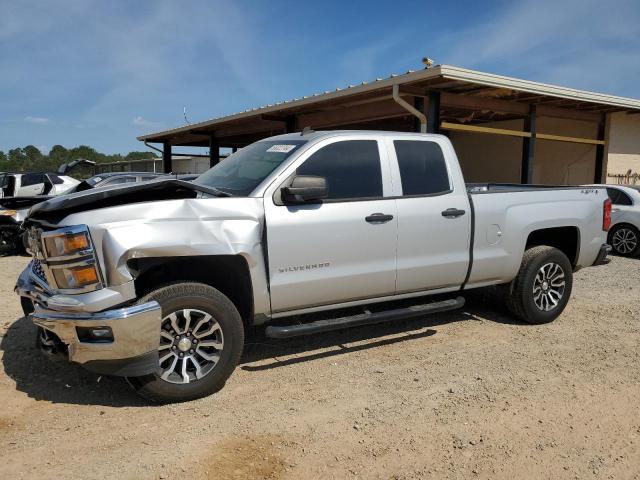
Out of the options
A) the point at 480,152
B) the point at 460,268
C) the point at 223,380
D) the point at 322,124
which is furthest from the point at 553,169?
the point at 223,380

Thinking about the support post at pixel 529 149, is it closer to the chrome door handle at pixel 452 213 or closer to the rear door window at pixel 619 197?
the rear door window at pixel 619 197

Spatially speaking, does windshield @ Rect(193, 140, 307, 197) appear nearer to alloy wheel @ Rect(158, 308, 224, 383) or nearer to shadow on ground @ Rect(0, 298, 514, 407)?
alloy wheel @ Rect(158, 308, 224, 383)

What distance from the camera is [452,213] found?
478 cm

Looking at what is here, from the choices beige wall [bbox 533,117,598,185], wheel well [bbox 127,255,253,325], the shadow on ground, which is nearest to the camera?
wheel well [bbox 127,255,253,325]

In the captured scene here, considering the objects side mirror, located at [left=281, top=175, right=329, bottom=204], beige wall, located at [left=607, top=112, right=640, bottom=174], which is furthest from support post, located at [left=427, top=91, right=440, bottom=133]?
side mirror, located at [left=281, top=175, right=329, bottom=204]

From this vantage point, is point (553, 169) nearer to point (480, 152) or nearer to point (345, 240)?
point (480, 152)

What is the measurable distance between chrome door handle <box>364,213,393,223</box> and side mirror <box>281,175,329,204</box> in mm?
546

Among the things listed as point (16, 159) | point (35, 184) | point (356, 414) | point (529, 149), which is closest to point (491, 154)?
point (529, 149)

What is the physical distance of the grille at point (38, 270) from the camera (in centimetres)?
377

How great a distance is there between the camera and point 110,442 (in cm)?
→ 316

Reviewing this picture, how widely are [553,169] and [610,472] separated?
1430 centimetres

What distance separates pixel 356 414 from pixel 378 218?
5.29 feet

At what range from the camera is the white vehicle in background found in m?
10.4

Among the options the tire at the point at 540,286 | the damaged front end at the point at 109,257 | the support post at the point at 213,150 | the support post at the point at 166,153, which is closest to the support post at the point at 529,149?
the tire at the point at 540,286
